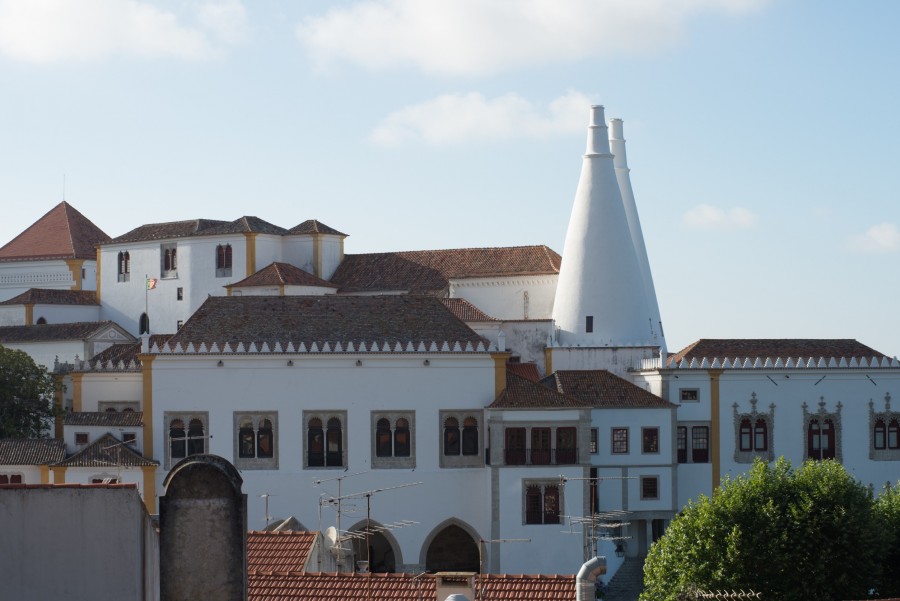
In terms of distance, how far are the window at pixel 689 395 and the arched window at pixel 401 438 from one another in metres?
10.2

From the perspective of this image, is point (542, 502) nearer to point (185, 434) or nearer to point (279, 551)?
point (185, 434)

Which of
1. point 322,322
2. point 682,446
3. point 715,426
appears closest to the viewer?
point 322,322

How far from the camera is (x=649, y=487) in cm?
5309

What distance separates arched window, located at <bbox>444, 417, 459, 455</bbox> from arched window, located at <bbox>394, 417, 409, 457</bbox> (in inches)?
46.1

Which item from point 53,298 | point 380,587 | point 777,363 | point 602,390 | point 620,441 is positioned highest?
point 53,298

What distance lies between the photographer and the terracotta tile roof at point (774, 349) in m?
56.0

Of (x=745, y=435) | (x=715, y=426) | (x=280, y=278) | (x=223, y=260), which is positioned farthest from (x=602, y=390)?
(x=223, y=260)

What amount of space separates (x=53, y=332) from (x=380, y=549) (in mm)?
23751

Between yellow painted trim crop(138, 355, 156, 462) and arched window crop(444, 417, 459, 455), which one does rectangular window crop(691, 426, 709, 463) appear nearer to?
arched window crop(444, 417, 459, 455)

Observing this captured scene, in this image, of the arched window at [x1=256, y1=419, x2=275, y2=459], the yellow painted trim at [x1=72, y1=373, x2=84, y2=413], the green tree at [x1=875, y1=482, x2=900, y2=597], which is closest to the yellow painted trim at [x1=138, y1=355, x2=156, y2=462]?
the arched window at [x1=256, y1=419, x2=275, y2=459]

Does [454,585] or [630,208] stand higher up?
[630,208]

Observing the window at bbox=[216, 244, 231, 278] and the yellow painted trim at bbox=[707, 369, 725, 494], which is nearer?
the yellow painted trim at bbox=[707, 369, 725, 494]

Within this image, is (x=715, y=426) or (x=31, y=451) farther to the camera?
(x=715, y=426)

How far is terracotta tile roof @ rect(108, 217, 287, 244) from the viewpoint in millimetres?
70938
